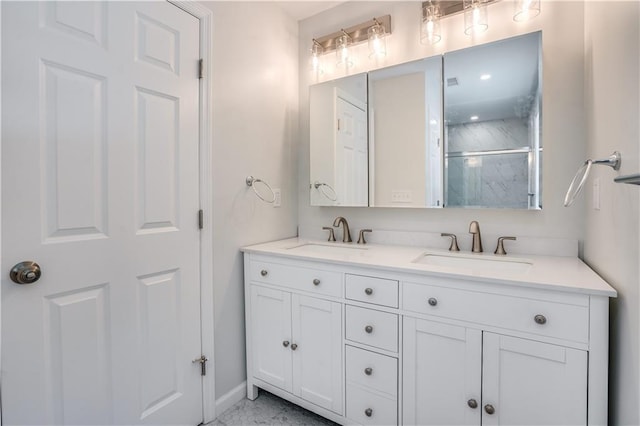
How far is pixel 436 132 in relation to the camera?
1.78 meters

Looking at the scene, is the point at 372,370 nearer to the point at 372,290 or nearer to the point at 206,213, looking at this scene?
the point at 372,290

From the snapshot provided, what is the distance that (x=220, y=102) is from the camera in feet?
5.69

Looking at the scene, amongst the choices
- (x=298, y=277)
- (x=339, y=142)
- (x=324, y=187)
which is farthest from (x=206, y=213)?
(x=339, y=142)

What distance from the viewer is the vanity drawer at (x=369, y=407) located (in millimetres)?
1368

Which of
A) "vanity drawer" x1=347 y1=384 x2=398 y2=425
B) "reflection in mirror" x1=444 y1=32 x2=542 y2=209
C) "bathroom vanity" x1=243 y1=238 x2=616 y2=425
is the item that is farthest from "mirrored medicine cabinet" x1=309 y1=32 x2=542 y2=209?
"vanity drawer" x1=347 y1=384 x2=398 y2=425

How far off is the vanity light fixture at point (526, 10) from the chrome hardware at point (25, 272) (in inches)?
91.5

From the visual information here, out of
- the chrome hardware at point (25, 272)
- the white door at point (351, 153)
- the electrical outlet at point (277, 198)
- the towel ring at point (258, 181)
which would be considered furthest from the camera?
the electrical outlet at point (277, 198)

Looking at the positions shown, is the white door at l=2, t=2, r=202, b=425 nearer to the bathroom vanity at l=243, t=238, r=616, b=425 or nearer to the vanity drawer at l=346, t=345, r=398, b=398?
the bathroom vanity at l=243, t=238, r=616, b=425

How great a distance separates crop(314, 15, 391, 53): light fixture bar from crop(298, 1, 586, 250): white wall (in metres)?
0.04

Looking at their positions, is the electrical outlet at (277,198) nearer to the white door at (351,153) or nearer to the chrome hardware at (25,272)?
the white door at (351,153)

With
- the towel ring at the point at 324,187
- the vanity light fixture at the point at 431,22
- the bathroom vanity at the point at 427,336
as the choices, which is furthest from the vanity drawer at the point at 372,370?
the vanity light fixture at the point at 431,22

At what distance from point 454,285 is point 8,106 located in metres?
1.65

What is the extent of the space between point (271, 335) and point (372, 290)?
697mm

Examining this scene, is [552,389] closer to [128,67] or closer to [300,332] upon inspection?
[300,332]
